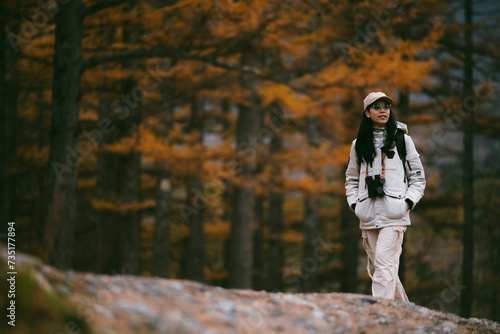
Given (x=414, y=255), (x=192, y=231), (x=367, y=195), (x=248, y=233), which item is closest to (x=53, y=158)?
(x=367, y=195)

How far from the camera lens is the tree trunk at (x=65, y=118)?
20.6 feet

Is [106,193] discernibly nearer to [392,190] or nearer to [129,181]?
[129,181]

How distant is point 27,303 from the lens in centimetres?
248

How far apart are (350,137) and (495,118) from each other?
3639 mm

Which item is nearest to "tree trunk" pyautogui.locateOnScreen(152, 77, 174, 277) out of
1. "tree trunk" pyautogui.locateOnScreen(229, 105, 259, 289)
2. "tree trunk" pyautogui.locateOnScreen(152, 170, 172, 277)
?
"tree trunk" pyautogui.locateOnScreen(152, 170, 172, 277)

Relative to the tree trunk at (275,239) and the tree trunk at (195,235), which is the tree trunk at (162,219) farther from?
the tree trunk at (275,239)

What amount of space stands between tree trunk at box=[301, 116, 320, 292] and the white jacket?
755cm

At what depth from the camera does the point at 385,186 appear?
14.9 feet

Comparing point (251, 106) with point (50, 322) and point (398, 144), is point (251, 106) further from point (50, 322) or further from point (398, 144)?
point (50, 322)

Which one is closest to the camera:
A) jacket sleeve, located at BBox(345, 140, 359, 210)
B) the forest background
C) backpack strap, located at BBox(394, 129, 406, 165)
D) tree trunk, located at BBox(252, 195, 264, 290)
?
backpack strap, located at BBox(394, 129, 406, 165)

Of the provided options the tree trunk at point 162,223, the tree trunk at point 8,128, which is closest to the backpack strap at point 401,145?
the tree trunk at point 8,128

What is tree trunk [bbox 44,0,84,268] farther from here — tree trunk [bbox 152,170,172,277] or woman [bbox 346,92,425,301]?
tree trunk [bbox 152,170,172,277]

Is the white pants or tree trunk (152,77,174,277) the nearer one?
the white pants

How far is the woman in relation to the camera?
448cm
